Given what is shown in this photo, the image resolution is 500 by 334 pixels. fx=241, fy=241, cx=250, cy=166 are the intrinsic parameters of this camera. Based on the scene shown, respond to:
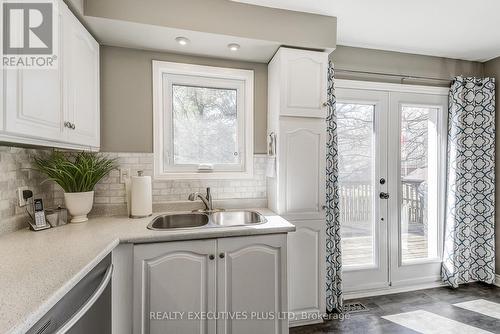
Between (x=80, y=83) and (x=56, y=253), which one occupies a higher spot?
(x=80, y=83)

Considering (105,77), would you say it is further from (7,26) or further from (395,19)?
(395,19)

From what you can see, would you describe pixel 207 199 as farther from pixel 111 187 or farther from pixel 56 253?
pixel 56 253

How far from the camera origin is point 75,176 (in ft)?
5.22

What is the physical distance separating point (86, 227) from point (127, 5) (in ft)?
4.74

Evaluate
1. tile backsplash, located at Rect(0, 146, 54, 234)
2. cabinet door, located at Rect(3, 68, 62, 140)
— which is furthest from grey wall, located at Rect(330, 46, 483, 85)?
tile backsplash, located at Rect(0, 146, 54, 234)

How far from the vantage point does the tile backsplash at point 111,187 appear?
1337mm

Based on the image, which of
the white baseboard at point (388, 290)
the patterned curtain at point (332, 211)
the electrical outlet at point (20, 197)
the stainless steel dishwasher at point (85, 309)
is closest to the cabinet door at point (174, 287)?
the stainless steel dishwasher at point (85, 309)

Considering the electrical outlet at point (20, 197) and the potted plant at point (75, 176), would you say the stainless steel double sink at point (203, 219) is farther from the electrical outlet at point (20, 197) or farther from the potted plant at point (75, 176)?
the electrical outlet at point (20, 197)

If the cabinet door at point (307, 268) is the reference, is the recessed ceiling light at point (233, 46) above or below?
above

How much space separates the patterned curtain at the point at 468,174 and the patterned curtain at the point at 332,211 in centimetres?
140

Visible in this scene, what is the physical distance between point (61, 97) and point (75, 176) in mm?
533

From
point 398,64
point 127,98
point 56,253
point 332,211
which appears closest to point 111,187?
point 127,98

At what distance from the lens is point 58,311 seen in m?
0.77

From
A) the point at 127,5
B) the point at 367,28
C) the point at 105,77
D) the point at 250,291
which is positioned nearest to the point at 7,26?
the point at 127,5
